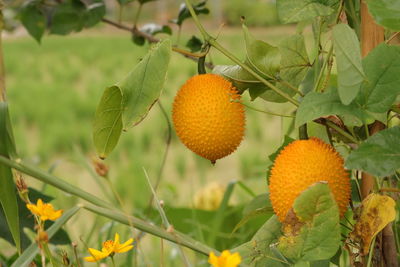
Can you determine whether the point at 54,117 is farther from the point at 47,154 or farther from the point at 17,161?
the point at 17,161

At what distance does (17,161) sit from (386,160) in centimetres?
27

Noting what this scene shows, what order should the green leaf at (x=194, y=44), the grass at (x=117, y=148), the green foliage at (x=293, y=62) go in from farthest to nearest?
the grass at (x=117, y=148) → the green leaf at (x=194, y=44) → the green foliage at (x=293, y=62)

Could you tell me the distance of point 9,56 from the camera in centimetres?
677

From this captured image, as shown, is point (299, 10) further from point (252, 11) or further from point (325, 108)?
point (252, 11)

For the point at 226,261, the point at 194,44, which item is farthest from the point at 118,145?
the point at 226,261

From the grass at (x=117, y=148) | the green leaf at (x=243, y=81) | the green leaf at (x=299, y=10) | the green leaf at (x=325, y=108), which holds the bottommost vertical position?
the grass at (x=117, y=148)

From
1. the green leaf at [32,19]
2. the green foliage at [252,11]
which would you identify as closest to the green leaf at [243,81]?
the green leaf at [32,19]

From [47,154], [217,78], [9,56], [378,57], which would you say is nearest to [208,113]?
[217,78]

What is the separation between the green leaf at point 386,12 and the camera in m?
0.52

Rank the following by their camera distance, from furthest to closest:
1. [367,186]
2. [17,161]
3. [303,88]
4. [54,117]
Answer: [54,117]
[303,88]
[367,186]
[17,161]

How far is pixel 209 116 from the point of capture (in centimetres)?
57

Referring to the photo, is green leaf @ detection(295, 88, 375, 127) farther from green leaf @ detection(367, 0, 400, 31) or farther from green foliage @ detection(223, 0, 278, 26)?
green foliage @ detection(223, 0, 278, 26)

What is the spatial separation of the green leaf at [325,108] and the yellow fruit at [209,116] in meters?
0.07

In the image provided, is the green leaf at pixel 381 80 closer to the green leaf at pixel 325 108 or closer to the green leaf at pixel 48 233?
the green leaf at pixel 325 108
